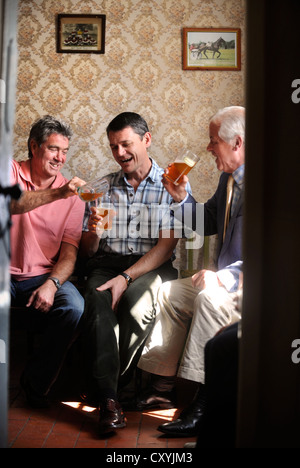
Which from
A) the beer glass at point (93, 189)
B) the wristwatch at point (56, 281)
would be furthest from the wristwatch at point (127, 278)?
the beer glass at point (93, 189)

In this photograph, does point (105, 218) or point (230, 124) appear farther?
point (105, 218)

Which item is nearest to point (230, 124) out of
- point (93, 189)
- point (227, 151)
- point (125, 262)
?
point (227, 151)

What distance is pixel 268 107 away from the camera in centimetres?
131

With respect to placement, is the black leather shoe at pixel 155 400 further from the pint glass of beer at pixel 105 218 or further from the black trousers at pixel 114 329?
the pint glass of beer at pixel 105 218

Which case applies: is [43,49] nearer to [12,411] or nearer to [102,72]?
[102,72]

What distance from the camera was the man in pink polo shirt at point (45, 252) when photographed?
2461 millimetres

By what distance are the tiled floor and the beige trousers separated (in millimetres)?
240

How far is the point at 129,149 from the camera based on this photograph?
111 inches

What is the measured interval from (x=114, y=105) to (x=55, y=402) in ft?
6.41

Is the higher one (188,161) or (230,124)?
(230,124)

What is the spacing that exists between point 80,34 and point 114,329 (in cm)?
206

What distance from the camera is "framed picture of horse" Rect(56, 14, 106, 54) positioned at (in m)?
3.41

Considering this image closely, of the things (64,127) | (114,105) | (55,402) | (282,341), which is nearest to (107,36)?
(114,105)

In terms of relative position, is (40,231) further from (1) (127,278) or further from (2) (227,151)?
(2) (227,151)
